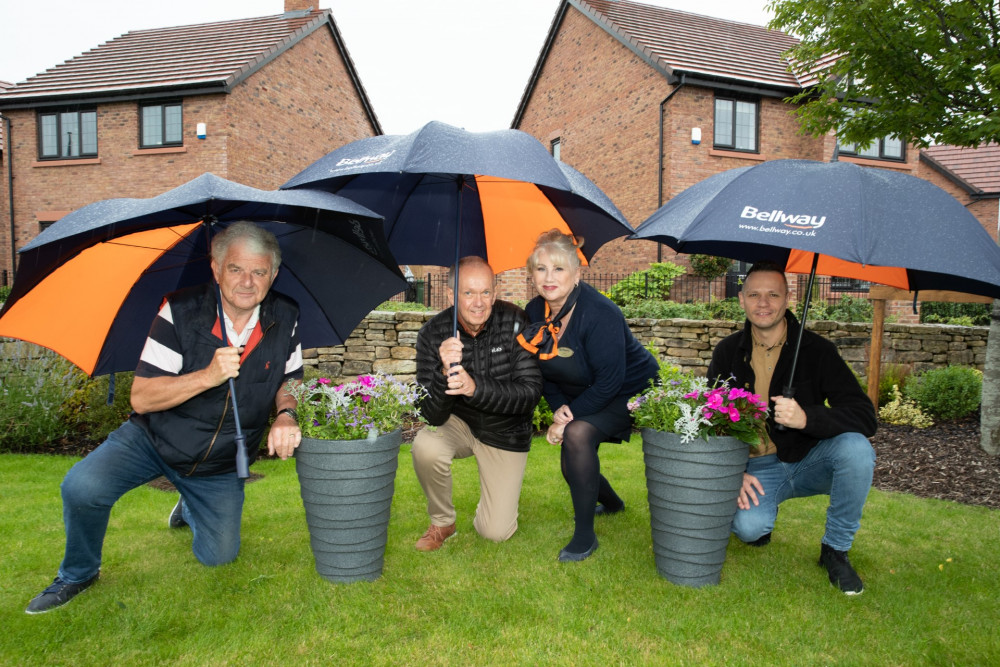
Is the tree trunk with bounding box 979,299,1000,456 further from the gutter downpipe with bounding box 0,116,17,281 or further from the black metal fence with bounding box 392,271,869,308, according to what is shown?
the gutter downpipe with bounding box 0,116,17,281

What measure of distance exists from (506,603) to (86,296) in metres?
2.56

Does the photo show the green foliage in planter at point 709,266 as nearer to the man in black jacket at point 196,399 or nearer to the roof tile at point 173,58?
the man in black jacket at point 196,399

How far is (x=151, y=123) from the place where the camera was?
15562 mm

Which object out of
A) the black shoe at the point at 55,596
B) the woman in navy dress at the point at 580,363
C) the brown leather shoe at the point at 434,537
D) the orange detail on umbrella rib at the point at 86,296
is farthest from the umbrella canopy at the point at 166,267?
the brown leather shoe at the point at 434,537

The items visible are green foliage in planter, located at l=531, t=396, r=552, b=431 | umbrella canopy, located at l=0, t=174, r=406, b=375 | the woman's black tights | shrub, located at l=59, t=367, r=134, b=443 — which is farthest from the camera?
green foliage in planter, located at l=531, t=396, r=552, b=431

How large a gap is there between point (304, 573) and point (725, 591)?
7.19 feet

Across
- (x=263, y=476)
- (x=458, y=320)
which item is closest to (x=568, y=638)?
(x=458, y=320)

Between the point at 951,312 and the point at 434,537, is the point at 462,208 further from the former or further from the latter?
the point at 951,312

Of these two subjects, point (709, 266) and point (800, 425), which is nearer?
point (800, 425)

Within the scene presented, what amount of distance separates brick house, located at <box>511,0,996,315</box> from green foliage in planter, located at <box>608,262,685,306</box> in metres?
1.64

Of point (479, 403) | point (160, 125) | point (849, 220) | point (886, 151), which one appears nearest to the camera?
point (849, 220)

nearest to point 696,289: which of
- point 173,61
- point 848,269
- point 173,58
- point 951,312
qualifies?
point 951,312

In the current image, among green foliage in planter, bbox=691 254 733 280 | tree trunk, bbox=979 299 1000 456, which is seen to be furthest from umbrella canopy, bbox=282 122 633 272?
green foliage in planter, bbox=691 254 733 280

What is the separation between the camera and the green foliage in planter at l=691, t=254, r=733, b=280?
1285cm
